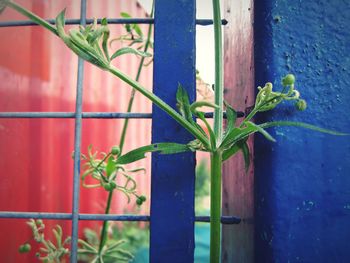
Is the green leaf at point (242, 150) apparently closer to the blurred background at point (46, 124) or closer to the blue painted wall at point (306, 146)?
the blue painted wall at point (306, 146)

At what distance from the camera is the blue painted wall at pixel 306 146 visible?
2.71ft

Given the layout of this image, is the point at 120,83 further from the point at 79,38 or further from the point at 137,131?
the point at 79,38

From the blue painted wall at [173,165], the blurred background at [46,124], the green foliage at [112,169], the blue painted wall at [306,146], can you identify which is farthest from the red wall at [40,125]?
the blue painted wall at [306,146]

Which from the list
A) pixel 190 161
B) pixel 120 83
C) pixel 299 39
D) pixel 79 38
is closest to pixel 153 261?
pixel 190 161

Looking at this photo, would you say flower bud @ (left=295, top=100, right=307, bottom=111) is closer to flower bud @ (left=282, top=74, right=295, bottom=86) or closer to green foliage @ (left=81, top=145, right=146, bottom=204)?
flower bud @ (left=282, top=74, right=295, bottom=86)

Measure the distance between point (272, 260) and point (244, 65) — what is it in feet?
1.80

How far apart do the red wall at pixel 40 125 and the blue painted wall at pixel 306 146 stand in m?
1.01

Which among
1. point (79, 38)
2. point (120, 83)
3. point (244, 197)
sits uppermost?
point (120, 83)

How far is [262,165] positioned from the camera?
2.79 ft

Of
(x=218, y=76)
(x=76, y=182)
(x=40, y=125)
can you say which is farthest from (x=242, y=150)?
(x=40, y=125)

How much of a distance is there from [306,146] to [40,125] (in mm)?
1341

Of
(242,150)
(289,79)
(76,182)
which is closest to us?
(289,79)

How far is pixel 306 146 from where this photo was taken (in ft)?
2.76

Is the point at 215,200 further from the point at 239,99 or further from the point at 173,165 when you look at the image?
the point at 239,99
